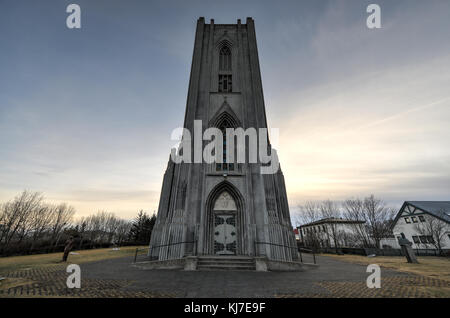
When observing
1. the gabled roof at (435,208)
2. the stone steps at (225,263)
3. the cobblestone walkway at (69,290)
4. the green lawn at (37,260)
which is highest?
the gabled roof at (435,208)

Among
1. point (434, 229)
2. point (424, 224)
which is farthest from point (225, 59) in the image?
point (424, 224)

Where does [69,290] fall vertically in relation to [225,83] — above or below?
below

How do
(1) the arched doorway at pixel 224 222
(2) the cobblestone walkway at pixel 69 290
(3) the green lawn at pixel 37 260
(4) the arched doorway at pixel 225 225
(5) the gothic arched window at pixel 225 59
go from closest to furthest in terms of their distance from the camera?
(2) the cobblestone walkway at pixel 69 290 < (3) the green lawn at pixel 37 260 < (1) the arched doorway at pixel 224 222 < (4) the arched doorway at pixel 225 225 < (5) the gothic arched window at pixel 225 59

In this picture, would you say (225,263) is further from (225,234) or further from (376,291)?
(376,291)

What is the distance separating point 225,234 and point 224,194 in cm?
285

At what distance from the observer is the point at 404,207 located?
113ft

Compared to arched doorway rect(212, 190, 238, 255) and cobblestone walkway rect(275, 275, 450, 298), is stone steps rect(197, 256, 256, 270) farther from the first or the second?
cobblestone walkway rect(275, 275, 450, 298)

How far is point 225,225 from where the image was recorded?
12656 millimetres

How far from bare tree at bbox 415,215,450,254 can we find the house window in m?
36.3

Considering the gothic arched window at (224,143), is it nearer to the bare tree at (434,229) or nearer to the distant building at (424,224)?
the distant building at (424,224)

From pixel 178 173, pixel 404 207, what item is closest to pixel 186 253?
pixel 178 173

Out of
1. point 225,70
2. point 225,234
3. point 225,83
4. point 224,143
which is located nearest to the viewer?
point 225,234

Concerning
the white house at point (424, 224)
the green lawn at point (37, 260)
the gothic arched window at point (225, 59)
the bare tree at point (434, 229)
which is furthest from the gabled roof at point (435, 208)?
the green lawn at point (37, 260)

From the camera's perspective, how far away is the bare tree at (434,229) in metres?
26.4
